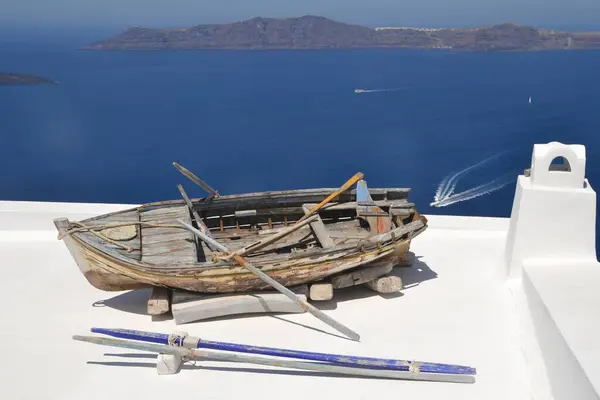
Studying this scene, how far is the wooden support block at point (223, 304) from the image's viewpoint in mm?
5848

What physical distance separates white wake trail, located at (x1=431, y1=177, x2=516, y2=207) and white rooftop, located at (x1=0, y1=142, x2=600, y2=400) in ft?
61.3

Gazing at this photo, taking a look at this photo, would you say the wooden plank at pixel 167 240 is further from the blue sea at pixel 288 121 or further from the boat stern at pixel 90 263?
the blue sea at pixel 288 121

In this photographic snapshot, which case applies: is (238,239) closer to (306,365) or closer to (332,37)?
(306,365)

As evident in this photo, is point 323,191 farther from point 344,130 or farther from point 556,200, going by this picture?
point 344,130

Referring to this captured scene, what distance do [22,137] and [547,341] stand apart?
4047cm

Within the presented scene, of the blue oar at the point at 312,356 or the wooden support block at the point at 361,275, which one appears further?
the wooden support block at the point at 361,275

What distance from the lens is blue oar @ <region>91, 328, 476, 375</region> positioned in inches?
199

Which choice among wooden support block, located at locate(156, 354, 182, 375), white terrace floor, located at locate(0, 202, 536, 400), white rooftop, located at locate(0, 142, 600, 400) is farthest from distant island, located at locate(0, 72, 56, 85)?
wooden support block, located at locate(156, 354, 182, 375)

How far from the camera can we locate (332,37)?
55.1 m

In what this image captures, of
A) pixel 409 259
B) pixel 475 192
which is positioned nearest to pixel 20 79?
pixel 475 192

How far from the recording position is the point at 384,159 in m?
33.5

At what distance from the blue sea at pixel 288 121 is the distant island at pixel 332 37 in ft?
3.54

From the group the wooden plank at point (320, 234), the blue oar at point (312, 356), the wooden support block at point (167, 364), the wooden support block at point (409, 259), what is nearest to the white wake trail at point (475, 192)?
the wooden support block at point (409, 259)

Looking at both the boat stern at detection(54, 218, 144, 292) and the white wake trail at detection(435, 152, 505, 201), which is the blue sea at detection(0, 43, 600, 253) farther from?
the boat stern at detection(54, 218, 144, 292)
